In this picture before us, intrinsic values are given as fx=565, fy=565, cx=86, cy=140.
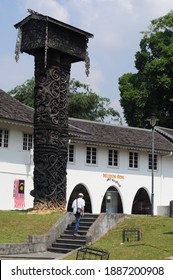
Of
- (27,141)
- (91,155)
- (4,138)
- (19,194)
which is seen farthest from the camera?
(91,155)

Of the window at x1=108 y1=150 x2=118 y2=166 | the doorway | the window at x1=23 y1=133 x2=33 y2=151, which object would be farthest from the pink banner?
the doorway

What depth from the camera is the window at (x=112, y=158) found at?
136 ft

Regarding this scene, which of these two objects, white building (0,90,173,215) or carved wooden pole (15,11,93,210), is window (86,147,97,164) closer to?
white building (0,90,173,215)

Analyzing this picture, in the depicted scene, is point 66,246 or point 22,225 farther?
point 22,225

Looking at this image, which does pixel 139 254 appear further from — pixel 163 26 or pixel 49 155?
pixel 163 26

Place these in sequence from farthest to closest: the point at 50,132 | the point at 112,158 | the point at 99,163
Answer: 1. the point at 112,158
2. the point at 99,163
3. the point at 50,132

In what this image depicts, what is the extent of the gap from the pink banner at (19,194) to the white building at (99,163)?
0.64 feet

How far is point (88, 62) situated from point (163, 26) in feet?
96.8

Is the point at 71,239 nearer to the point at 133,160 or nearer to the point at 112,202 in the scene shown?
the point at 112,202

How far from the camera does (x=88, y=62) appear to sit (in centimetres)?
2745

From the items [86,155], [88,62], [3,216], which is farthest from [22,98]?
[3,216]

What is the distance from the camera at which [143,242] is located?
19.3m

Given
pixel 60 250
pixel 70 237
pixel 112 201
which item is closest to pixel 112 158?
pixel 112 201

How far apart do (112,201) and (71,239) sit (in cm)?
2153
